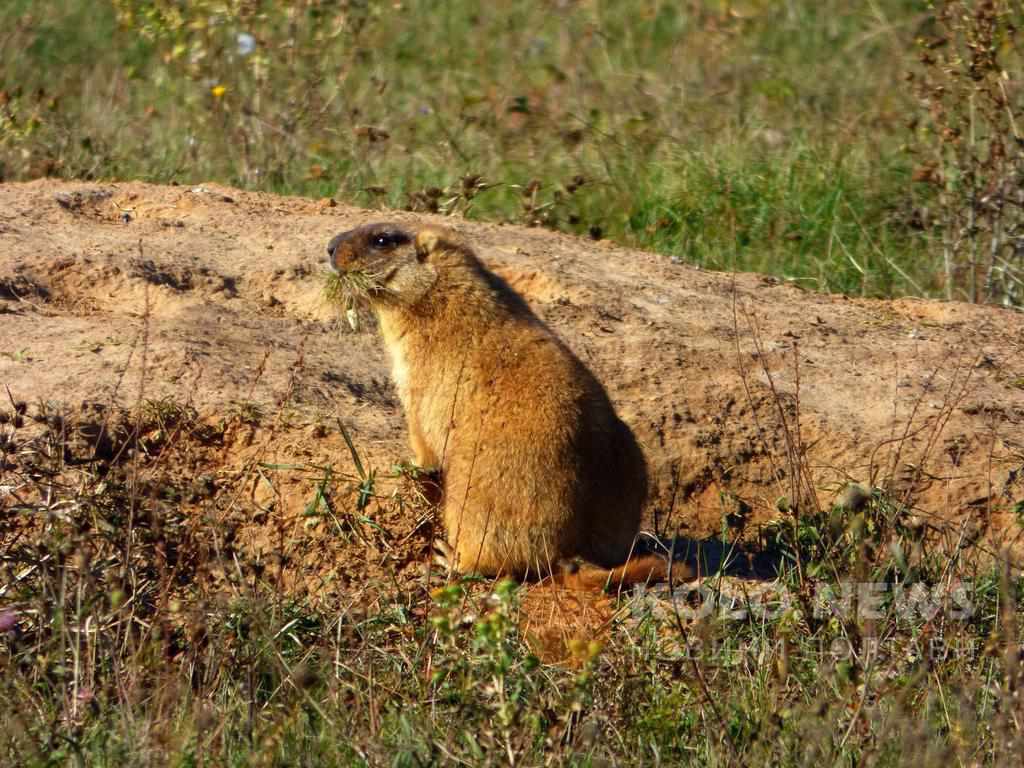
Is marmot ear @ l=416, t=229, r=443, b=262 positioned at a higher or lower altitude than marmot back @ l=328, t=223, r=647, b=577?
higher

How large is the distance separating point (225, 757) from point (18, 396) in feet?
5.59

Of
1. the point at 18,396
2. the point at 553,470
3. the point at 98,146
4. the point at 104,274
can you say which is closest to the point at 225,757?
the point at 553,470

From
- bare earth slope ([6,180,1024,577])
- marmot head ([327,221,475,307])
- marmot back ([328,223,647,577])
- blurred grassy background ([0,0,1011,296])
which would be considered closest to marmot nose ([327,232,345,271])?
marmot head ([327,221,475,307])

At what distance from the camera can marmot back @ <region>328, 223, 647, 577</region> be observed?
379 cm

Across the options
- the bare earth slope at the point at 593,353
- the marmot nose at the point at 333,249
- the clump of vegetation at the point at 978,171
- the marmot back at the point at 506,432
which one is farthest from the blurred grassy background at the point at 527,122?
the marmot back at the point at 506,432

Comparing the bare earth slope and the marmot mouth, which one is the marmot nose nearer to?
the marmot mouth

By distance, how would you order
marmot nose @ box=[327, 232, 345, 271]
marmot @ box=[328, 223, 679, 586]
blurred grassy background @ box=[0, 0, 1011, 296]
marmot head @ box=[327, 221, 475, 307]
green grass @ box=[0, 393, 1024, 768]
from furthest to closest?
blurred grassy background @ box=[0, 0, 1011, 296], marmot nose @ box=[327, 232, 345, 271], marmot head @ box=[327, 221, 475, 307], marmot @ box=[328, 223, 679, 586], green grass @ box=[0, 393, 1024, 768]

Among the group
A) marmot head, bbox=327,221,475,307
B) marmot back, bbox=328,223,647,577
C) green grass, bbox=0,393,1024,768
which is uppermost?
marmot head, bbox=327,221,475,307

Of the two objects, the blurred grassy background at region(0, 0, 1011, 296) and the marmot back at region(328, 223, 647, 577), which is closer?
the marmot back at region(328, 223, 647, 577)

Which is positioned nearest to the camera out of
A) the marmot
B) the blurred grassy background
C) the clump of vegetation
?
the marmot

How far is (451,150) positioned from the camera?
7.42m

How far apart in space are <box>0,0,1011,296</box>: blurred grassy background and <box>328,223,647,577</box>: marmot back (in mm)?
2169

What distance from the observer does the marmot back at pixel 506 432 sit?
12.4 ft

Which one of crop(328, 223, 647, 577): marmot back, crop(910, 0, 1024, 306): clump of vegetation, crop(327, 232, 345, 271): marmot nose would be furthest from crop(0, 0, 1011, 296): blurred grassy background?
crop(328, 223, 647, 577): marmot back
